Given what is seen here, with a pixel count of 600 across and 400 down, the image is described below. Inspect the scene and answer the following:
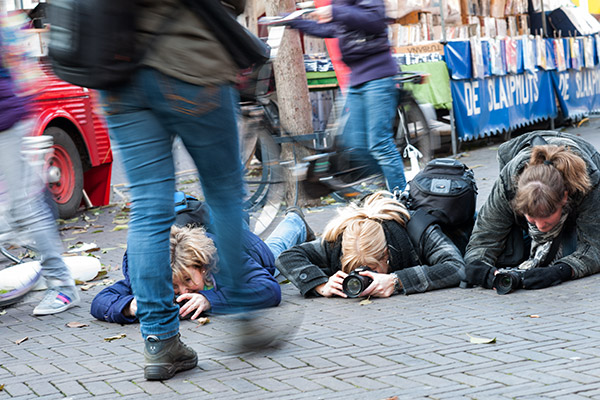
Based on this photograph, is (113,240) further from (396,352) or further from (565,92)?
(565,92)

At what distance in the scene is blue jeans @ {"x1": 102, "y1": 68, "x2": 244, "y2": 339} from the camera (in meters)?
2.95

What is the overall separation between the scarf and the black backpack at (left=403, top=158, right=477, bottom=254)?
0.43m

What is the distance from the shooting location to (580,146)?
15.4 ft

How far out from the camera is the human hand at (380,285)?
15.0 ft

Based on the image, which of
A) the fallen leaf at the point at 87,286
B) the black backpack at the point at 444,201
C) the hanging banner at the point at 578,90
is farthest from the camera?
the hanging banner at the point at 578,90

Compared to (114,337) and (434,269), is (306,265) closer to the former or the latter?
(434,269)

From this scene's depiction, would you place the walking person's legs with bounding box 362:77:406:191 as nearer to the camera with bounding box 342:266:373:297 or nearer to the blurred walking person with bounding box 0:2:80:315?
the camera with bounding box 342:266:373:297

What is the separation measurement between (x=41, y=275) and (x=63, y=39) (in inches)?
108

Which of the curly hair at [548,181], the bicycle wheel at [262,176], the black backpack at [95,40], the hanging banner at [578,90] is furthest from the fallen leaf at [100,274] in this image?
the hanging banner at [578,90]

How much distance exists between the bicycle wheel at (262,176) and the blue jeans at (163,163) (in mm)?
2629

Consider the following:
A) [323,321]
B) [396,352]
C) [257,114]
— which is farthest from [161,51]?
[257,114]

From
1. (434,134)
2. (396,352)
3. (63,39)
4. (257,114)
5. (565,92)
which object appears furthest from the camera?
(565,92)

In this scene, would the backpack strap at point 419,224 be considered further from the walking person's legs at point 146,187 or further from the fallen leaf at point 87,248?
the fallen leaf at point 87,248

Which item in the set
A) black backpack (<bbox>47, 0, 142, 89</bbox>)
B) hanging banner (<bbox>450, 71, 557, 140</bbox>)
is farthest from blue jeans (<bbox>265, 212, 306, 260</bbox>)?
hanging banner (<bbox>450, 71, 557, 140</bbox>)
